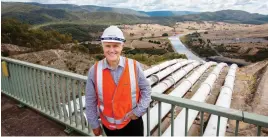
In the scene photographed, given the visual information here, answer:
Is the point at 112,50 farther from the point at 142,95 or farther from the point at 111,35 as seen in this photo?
the point at 142,95

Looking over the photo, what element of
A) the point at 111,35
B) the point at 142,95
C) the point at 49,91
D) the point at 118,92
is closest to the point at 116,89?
the point at 118,92

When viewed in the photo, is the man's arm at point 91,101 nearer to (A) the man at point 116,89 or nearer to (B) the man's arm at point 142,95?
(A) the man at point 116,89

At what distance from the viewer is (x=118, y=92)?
2.32 meters

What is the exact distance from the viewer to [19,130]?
15.2ft

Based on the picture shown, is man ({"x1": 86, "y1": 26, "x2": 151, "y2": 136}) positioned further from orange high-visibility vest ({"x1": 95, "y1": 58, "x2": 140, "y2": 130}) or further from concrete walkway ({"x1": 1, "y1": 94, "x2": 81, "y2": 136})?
concrete walkway ({"x1": 1, "y1": 94, "x2": 81, "y2": 136})

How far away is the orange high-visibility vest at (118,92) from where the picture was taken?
2316mm

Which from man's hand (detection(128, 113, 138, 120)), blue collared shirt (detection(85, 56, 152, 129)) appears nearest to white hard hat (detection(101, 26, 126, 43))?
blue collared shirt (detection(85, 56, 152, 129))

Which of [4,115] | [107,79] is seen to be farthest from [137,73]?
[4,115]

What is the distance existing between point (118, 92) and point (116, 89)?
0.04 m

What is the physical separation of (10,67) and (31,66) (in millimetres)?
1268

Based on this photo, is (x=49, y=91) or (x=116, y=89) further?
(x=49, y=91)

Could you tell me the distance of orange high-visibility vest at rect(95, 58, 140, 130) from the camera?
2.32 m

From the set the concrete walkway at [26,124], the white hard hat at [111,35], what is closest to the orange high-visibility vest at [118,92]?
the white hard hat at [111,35]

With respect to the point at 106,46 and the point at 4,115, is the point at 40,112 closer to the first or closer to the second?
the point at 4,115
